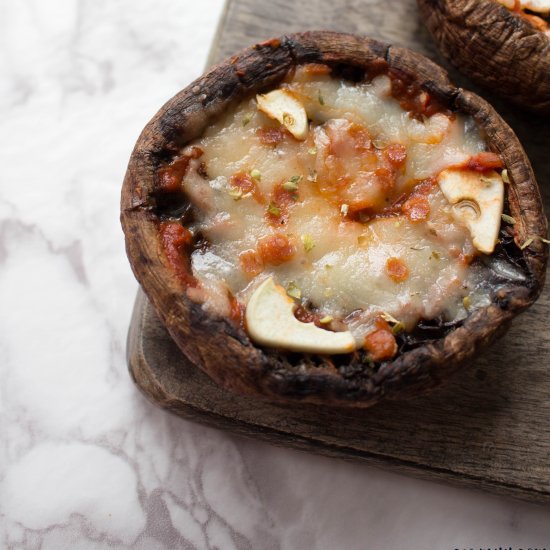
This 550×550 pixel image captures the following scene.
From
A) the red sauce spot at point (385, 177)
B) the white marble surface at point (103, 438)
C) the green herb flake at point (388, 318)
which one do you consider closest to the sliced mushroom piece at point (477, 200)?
the red sauce spot at point (385, 177)

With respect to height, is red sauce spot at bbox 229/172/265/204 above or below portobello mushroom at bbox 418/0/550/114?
below

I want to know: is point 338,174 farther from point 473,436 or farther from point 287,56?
point 473,436

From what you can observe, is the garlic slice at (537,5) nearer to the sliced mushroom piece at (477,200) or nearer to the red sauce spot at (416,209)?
the sliced mushroom piece at (477,200)

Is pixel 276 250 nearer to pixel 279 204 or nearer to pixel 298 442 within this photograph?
pixel 279 204

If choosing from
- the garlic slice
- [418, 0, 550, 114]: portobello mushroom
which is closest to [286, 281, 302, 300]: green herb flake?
[418, 0, 550, 114]: portobello mushroom

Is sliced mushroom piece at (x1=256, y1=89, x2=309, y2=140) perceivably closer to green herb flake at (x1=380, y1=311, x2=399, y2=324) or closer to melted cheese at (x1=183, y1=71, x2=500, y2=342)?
melted cheese at (x1=183, y1=71, x2=500, y2=342)

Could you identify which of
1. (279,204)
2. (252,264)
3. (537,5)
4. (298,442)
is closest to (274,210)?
(279,204)

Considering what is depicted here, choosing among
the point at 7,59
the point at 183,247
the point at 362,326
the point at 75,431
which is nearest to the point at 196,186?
the point at 183,247
